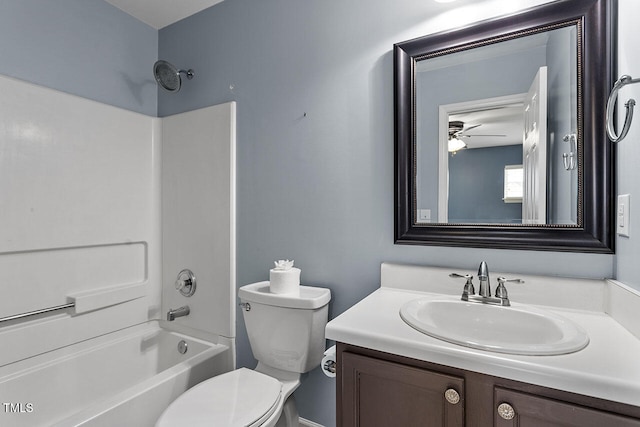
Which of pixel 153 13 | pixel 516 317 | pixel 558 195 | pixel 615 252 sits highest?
pixel 153 13

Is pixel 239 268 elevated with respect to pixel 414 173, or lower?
lower

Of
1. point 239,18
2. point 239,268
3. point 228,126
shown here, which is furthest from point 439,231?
point 239,18

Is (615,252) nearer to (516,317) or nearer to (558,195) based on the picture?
(558,195)

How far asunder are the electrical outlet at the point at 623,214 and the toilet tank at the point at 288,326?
1.07 m

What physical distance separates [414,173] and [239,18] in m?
1.40

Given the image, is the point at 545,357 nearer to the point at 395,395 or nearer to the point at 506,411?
the point at 506,411

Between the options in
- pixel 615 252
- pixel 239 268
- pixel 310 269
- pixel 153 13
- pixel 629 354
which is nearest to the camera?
pixel 629 354

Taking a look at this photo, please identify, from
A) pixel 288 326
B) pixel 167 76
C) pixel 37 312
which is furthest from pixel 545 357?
pixel 167 76

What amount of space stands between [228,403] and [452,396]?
0.83 meters

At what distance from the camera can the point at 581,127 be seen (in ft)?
3.63

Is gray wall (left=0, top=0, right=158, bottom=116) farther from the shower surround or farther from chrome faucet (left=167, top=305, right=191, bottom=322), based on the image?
chrome faucet (left=167, top=305, right=191, bottom=322)

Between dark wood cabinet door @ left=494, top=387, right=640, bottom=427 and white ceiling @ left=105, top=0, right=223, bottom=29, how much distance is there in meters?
2.35

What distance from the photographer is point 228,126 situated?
6.26 ft

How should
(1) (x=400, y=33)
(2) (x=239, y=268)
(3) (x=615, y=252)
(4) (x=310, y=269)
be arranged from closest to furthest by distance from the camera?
(3) (x=615, y=252)
(1) (x=400, y=33)
(4) (x=310, y=269)
(2) (x=239, y=268)
